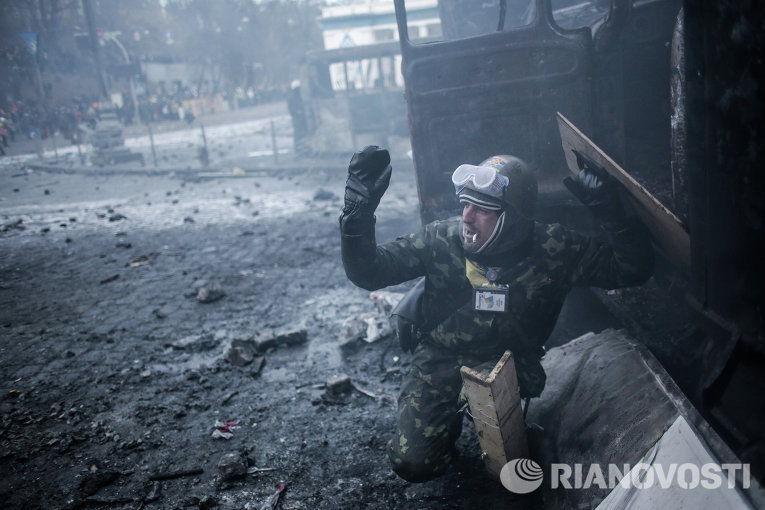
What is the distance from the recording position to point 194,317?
4.79 metres

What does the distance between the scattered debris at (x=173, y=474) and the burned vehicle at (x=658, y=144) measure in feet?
6.53

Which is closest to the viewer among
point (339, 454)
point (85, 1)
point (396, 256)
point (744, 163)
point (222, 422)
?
point (744, 163)

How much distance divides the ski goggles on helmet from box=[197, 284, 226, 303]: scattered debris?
11.5 feet

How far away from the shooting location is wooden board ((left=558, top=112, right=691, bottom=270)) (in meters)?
2.16

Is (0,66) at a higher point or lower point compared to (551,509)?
higher

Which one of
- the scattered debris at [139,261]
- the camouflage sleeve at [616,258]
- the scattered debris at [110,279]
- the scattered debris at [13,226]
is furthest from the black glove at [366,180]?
the scattered debris at [13,226]

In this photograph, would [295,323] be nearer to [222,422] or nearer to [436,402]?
[222,422]

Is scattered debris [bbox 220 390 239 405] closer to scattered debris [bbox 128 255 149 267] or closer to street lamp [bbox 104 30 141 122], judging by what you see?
scattered debris [bbox 128 255 149 267]

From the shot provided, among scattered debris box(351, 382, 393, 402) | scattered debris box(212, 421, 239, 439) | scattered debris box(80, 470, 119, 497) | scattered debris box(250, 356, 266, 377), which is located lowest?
scattered debris box(351, 382, 393, 402)

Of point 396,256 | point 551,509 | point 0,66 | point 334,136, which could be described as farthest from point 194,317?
point 0,66

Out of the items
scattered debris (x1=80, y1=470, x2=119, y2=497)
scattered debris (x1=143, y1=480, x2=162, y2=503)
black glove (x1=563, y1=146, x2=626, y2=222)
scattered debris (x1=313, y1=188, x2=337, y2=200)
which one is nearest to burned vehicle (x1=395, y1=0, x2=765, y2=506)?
black glove (x1=563, y1=146, x2=626, y2=222)

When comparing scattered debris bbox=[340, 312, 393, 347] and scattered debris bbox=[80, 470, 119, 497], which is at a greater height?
scattered debris bbox=[340, 312, 393, 347]

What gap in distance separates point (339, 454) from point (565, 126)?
2.34m

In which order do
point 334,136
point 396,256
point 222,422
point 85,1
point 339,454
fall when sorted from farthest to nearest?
point 85,1, point 334,136, point 222,422, point 339,454, point 396,256
